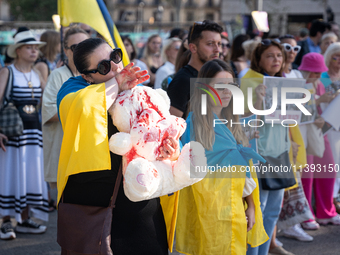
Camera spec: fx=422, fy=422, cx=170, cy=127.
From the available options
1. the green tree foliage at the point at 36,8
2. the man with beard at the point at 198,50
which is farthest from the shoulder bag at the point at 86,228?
the green tree foliage at the point at 36,8

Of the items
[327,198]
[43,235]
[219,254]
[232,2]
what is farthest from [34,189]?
[232,2]

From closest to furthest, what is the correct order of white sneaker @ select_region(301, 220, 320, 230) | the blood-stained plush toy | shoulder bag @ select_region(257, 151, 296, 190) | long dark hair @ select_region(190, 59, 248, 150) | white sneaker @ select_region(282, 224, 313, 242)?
the blood-stained plush toy → long dark hair @ select_region(190, 59, 248, 150) → shoulder bag @ select_region(257, 151, 296, 190) → white sneaker @ select_region(282, 224, 313, 242) → white sneaker @ select_region(301, 220, 320, 230)

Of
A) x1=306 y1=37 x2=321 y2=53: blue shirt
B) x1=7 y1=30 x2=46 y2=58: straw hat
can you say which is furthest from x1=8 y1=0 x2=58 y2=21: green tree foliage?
x1=7 y1=30 x2=46 y2=58: straw hat

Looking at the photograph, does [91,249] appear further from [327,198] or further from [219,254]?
[327,198]

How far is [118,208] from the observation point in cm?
228

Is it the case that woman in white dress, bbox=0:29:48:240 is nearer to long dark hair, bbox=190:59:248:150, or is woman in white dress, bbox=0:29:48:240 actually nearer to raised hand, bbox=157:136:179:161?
long dark hair, bbox=190:59:248:150

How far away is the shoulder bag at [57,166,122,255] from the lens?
214 centimetres

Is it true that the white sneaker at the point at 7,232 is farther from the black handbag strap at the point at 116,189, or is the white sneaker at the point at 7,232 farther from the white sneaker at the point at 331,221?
the white sneaker at the point at 331,221

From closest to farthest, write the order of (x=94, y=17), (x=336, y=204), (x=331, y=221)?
(x=94, y=17) → (x=331, y=221) → (x=336, y=204)

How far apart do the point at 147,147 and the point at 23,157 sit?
114 inches

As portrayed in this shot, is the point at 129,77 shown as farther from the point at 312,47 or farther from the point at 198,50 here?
the point at 312,47

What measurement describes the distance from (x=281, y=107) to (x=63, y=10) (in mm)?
2006

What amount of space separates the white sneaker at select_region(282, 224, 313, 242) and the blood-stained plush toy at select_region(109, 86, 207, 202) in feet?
9.05

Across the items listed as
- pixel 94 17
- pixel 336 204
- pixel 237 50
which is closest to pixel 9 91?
pixel 94 17
